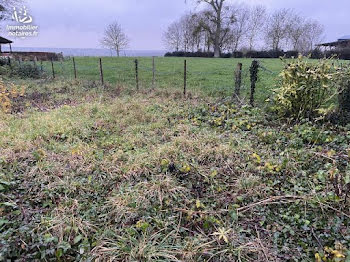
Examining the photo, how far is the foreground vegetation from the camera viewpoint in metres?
1.83

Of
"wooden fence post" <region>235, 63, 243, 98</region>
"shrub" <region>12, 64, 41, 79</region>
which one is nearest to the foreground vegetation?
"wooden fence post" <region>235, 63, 243, 98</region>

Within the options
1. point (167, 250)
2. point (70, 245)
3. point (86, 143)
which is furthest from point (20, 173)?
point (167, 250)

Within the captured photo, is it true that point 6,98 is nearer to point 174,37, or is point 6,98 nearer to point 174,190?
point 174,190

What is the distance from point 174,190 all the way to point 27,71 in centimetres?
1144

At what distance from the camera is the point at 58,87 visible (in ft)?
26.3

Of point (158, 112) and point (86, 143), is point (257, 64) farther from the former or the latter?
point (86, 143)

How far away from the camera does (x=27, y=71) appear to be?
36.2 feet

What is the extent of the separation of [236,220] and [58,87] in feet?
25.3

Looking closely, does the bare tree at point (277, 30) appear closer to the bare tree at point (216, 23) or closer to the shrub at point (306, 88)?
the bare tree at point (216, 23)

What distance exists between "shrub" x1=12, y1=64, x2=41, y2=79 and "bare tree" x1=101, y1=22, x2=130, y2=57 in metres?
21.4

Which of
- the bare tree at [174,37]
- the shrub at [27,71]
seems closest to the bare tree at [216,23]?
the bare tree at [174,37]

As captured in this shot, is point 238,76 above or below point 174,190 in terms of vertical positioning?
above

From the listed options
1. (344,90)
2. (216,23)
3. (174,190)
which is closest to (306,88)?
(344,90)

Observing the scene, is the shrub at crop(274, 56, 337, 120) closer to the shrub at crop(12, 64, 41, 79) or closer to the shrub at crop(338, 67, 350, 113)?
the shrub at crop(338, 67, 350, 113)
